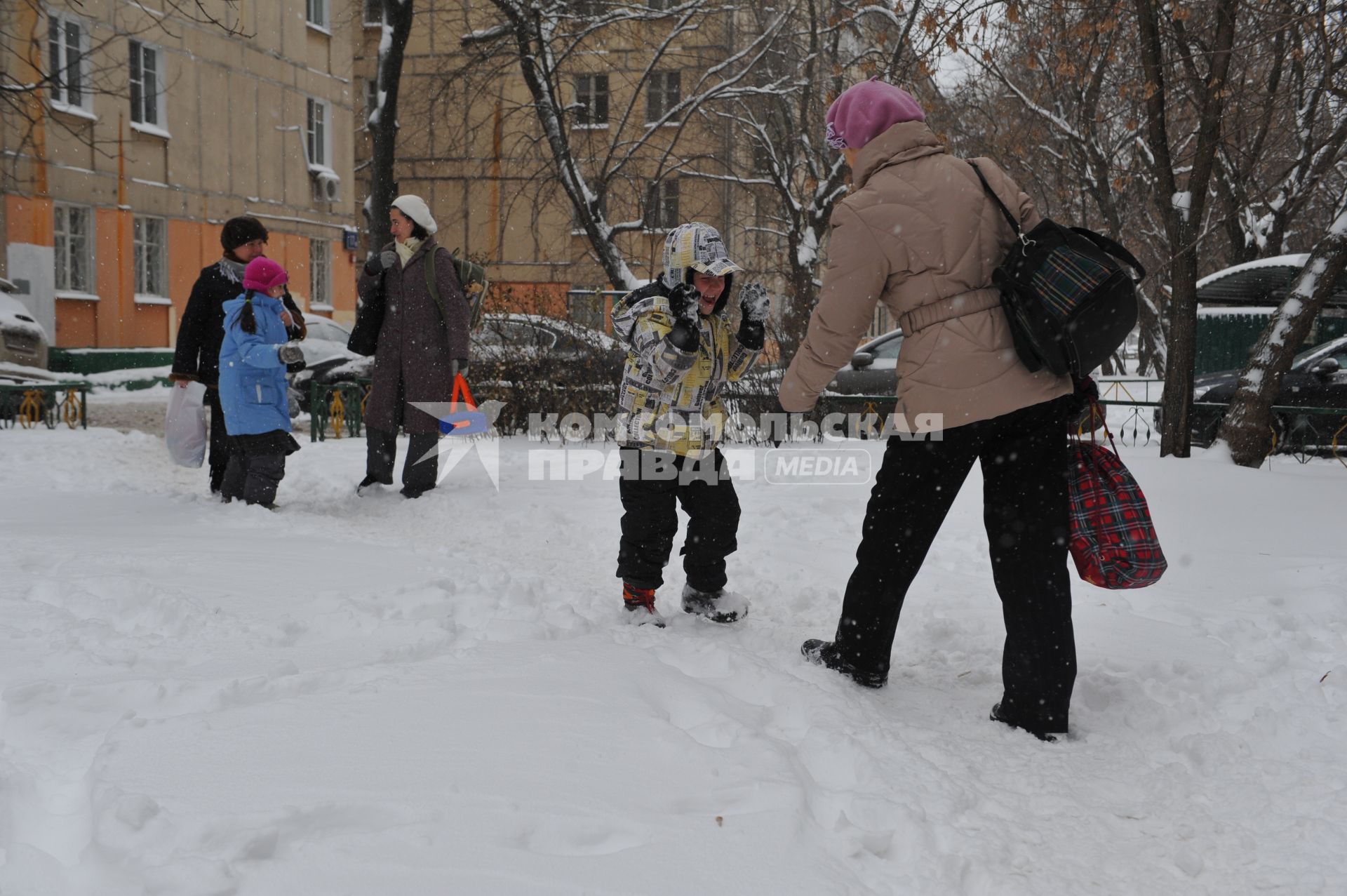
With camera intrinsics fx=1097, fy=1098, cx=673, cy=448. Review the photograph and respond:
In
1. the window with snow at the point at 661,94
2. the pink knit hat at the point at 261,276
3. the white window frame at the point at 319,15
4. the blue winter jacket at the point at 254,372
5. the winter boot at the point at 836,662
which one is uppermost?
the white window frame at the point at 319,15

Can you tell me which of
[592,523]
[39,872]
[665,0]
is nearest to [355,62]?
[665,0]

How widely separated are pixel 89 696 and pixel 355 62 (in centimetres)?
3336

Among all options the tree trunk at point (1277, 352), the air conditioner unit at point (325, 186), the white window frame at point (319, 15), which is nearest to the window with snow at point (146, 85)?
the air conditioner unit at point (325, 186)

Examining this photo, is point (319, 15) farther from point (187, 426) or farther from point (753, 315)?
point (753, 315)

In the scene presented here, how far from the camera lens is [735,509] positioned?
444cm

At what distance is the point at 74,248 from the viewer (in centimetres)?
2048

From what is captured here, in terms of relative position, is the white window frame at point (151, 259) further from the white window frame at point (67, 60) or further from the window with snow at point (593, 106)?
the window with snow at point (593, 106)

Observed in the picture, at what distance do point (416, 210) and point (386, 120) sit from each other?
632 centimetres

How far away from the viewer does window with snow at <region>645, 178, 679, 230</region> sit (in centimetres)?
1457

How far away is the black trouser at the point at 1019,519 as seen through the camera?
3.25m

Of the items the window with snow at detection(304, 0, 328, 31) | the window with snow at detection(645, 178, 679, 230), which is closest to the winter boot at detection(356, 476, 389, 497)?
the window with snow at detection(645, 178, 679, 230)

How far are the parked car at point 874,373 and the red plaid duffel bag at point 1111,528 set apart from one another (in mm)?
11215

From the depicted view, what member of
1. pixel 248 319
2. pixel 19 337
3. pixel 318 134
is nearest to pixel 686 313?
pixel 248 319

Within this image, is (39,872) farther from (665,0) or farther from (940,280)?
(665,0)
